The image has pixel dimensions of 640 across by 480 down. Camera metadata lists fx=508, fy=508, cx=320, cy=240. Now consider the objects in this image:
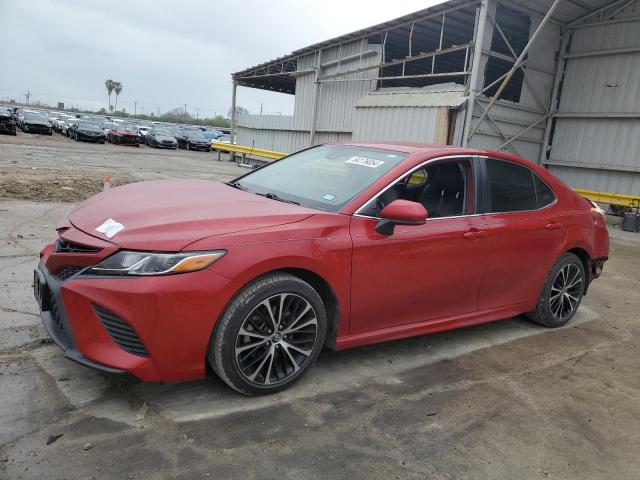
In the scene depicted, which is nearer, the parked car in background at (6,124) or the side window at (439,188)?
the side window at (439,188)

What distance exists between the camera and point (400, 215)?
3240 mm

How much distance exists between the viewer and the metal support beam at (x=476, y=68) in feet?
44.4

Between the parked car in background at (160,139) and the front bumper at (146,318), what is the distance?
104 feet

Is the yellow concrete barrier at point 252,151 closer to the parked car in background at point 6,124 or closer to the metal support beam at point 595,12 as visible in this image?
the parked car in background at point 6,124

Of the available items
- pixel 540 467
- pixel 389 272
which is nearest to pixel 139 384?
pixel 389 272

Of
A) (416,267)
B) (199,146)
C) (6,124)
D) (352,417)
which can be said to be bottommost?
(352,417)

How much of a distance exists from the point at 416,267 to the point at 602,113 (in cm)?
1502

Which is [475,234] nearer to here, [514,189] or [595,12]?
[514,189]

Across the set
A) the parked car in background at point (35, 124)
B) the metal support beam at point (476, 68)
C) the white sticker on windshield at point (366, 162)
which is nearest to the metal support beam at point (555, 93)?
the metal support beam at point (476, 68)

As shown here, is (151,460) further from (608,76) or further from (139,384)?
(608,76)

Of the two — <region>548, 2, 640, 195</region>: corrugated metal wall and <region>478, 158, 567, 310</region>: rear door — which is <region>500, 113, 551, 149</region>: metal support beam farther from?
<region>478, 158, 567, 310</region>: rear door

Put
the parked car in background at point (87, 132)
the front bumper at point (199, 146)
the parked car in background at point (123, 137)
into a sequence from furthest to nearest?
1. the front bumper at point (199, 146)
2. the parked car in background at point (123, 137)
3. the parked car in background at point (87, 132)

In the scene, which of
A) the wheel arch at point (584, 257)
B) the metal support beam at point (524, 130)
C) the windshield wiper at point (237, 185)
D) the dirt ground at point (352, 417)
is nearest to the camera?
the dirt ground at point (352, 417)

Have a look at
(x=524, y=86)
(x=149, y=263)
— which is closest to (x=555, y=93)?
(x=524, y=86)
